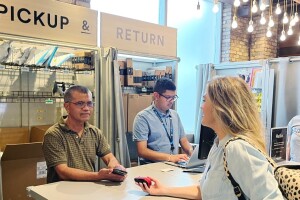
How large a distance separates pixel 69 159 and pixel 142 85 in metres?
2.12

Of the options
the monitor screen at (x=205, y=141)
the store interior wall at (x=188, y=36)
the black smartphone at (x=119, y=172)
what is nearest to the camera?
the black smartphone at (x=119, y=172)

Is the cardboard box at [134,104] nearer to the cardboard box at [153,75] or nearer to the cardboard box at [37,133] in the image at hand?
the cardboard box at [153,75]

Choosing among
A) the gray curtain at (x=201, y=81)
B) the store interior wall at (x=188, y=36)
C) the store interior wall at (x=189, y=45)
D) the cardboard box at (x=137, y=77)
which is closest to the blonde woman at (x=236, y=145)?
the cardboard box at (x=137, y=77)

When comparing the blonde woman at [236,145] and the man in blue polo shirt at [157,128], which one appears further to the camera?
the man in blue polo shirt at [157,128]

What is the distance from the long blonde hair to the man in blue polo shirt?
1.47m

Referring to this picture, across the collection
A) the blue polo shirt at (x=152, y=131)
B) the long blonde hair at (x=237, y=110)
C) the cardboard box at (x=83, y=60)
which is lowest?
the blue polo shirt at (x=152, y=131)

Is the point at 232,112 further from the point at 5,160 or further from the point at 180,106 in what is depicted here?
the point at 180,106

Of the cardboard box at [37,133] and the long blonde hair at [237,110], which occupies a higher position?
the long blonde hair at [237,110]

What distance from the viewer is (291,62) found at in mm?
4391

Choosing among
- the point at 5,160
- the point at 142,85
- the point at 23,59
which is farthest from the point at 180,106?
the point at 5,160

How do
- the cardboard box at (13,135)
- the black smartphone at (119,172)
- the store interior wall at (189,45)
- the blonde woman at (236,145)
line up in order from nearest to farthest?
the blonde woman at (236,145), the black smartphone at (119,172), the cardboard box at (13,135), the store interior wall at (189,45)

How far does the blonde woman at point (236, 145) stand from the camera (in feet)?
3.99

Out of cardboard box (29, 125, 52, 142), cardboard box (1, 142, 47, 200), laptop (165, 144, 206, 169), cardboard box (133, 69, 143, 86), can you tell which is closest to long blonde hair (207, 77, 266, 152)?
laptop (165, 144, 206, 169)

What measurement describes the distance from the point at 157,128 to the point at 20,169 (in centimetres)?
136
